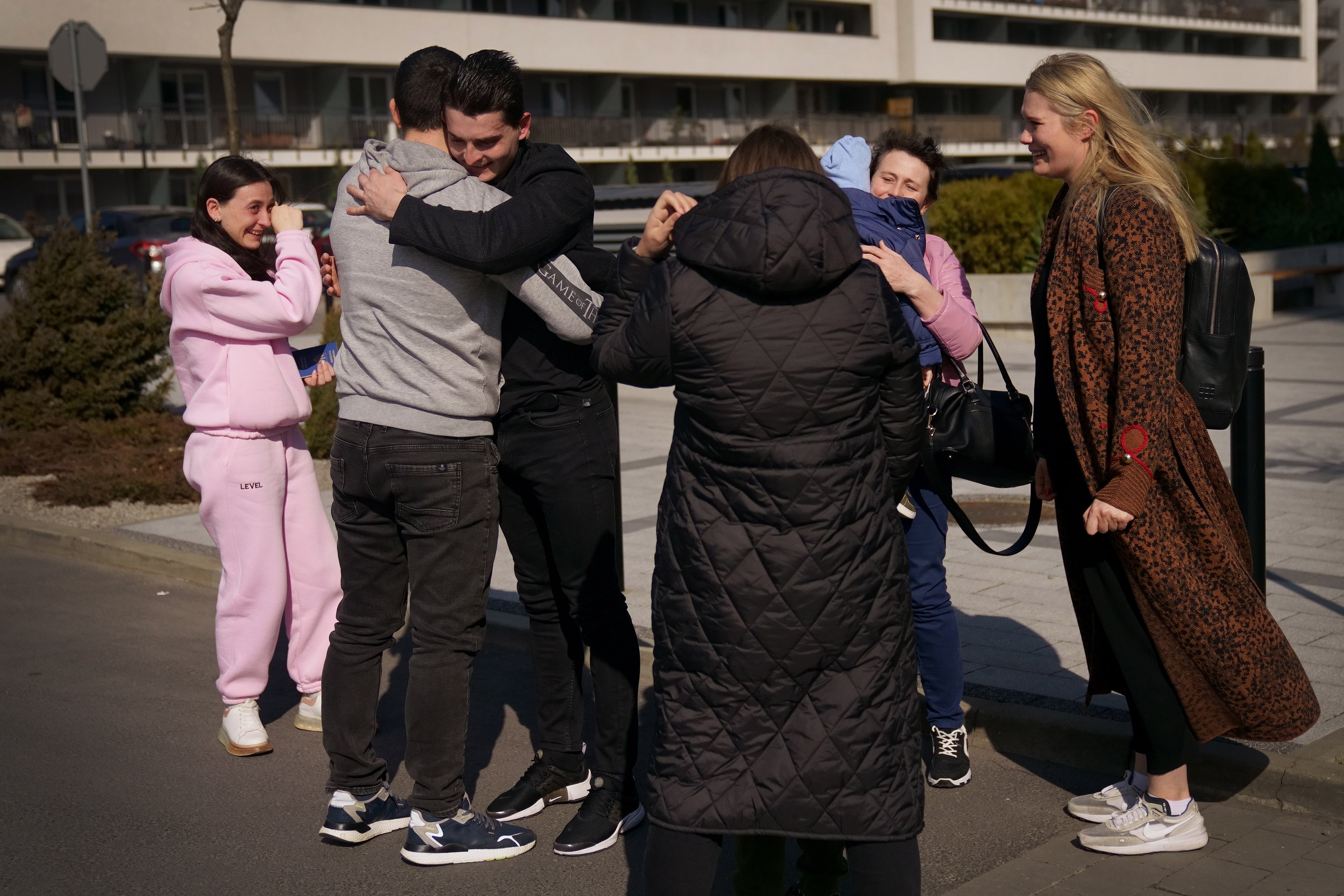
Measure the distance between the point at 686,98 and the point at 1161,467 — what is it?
162 ft

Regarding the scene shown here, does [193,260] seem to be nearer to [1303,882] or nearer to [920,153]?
[920,153]

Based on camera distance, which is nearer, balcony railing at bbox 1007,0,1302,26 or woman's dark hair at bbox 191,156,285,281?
woman's dark hair at bbox 191,156,285,281

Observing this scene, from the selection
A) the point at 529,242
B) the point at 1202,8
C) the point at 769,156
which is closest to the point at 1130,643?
the point at 769,156

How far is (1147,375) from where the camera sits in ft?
11.5

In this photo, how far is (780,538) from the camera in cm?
281

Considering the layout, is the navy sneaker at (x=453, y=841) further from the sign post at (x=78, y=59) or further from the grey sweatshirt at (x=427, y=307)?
the sign post at (x=78, y=59)

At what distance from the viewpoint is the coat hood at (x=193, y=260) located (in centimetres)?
473

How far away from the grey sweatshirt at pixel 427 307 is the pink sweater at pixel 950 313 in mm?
917

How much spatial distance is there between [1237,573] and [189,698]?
12.9 feet

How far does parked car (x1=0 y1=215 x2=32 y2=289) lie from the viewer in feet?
94.1

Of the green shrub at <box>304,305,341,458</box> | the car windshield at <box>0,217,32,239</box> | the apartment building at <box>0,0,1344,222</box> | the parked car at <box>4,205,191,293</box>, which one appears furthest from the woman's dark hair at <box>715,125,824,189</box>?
the car windshield at <box>0,217,32,239</box>

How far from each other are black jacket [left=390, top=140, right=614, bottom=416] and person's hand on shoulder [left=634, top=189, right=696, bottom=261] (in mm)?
125

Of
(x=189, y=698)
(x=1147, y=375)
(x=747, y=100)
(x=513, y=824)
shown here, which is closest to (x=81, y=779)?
(x=189, y=698)

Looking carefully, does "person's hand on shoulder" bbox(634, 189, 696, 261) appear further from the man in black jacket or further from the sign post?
the sign post
